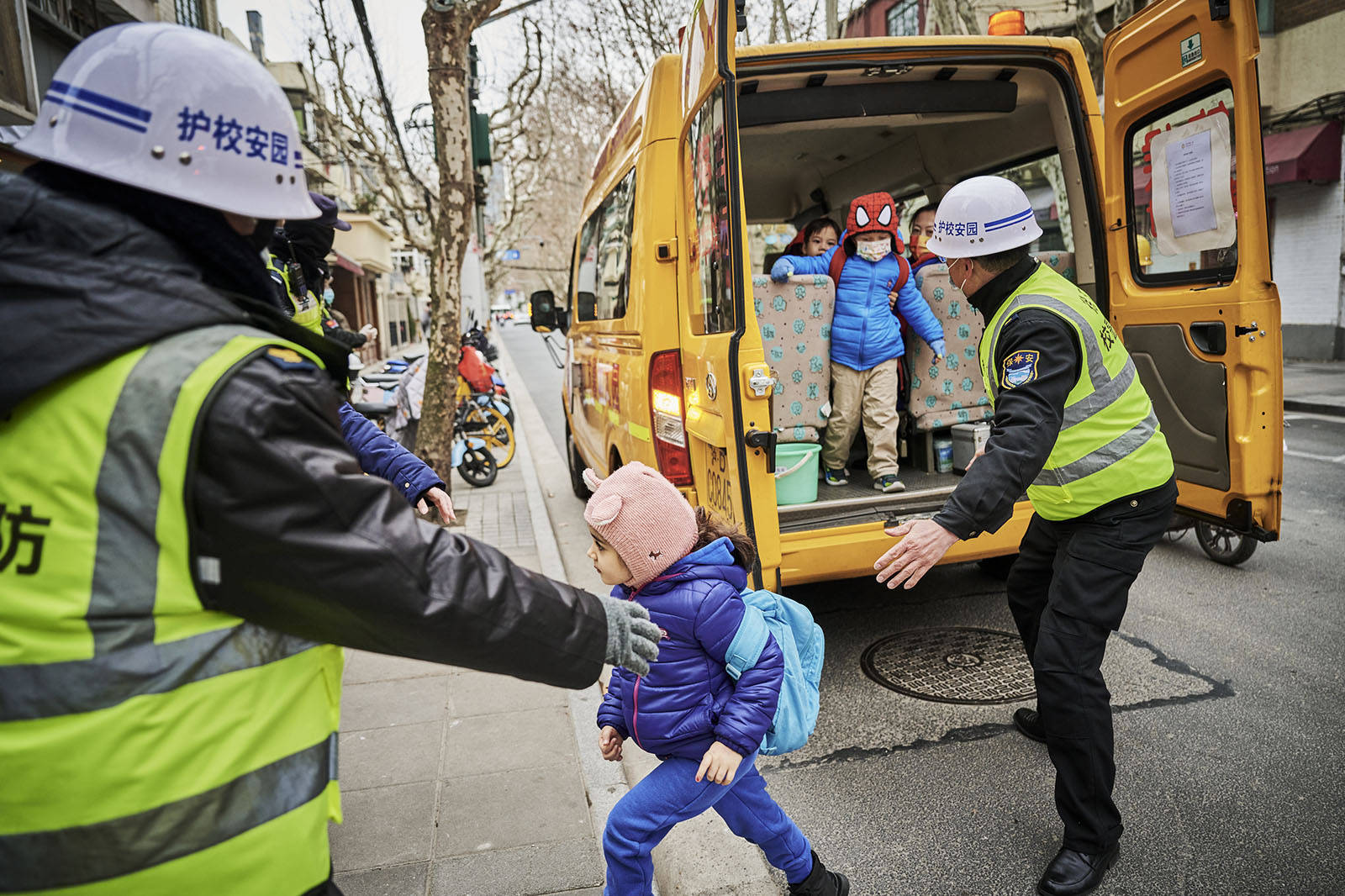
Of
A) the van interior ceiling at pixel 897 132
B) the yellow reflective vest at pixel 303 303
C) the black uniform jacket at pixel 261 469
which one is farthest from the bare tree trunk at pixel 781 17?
the black uniform jacket at pixel 261 469

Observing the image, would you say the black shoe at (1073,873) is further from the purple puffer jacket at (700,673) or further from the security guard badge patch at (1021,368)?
the security guard badge patch at (1021,368)

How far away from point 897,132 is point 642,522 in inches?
219

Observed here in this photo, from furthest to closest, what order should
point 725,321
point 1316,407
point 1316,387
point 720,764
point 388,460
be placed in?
point 1316,387
point 1316,407
point 725,321
point 388,460
point 720,764

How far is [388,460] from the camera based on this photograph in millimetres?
2557

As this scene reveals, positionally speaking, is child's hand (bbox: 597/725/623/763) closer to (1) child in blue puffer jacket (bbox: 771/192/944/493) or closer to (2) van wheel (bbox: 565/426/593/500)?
(1) child in blue puffer jacket (bbox: 771/192/944/493)

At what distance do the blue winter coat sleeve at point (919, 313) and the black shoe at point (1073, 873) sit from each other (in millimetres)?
3368

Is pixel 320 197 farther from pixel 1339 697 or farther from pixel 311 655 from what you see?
pixel 1339 697

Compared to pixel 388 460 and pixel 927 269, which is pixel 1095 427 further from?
pixel 927 269

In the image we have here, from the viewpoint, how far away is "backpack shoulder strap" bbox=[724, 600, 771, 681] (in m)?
2.09

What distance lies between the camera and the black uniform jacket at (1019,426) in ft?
7.85

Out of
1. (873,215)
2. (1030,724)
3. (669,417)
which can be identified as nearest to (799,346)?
(873,215)

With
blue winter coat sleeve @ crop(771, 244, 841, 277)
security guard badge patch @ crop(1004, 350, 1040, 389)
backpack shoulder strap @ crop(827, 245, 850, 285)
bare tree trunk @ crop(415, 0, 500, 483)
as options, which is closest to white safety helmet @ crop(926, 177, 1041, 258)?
security guard badge patch @ crop(1004, 350, 1040, 389)

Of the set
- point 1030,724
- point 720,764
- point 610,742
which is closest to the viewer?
point 720,764

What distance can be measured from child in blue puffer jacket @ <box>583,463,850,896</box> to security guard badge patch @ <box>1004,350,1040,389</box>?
0.92 metres
